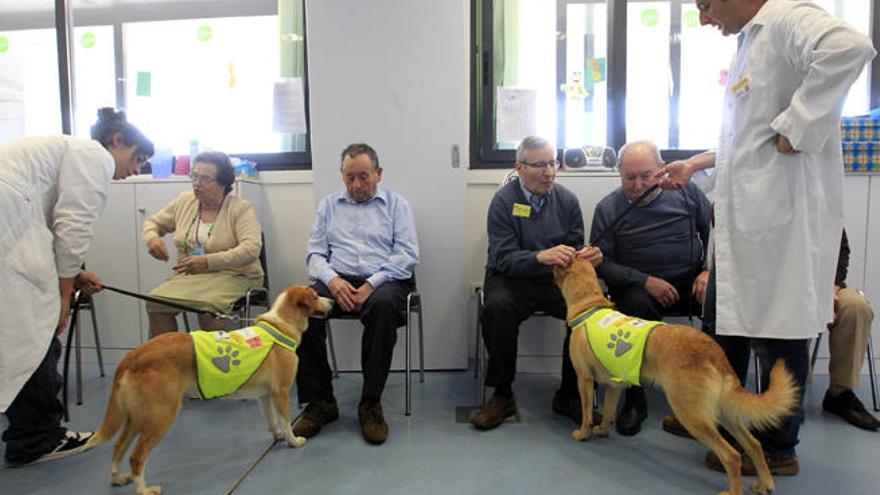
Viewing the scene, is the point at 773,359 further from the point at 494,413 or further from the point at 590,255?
the point at 494,413

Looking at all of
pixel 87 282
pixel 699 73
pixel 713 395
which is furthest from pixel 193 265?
pixel 699 73

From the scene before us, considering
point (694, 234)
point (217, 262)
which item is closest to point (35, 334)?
point (217, 262)

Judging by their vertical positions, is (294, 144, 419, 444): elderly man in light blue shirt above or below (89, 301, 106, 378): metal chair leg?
above

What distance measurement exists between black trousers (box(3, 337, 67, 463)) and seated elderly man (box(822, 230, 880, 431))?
3.28 m

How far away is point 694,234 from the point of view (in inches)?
100

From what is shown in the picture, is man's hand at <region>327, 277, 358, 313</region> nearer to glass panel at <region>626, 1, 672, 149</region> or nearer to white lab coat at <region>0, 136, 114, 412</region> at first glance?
Result: white lab coat at <region>0, 136, 114, 412</region>

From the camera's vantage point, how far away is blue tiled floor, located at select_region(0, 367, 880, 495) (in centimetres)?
180

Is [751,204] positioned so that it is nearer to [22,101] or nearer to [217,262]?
[217,262]

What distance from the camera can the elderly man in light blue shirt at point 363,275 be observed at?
7.53ft

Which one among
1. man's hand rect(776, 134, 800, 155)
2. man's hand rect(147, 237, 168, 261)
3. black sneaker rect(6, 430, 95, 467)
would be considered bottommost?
black sneaker rect(6, 430, 95, 467)

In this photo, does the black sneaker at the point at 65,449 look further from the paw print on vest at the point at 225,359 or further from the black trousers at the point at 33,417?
the paw print on vest at the point at 225,359

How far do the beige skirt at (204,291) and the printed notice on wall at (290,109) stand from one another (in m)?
1.15

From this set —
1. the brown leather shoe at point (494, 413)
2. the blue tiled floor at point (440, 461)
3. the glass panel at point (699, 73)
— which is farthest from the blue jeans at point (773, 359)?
the glass panel at point (699, 73)

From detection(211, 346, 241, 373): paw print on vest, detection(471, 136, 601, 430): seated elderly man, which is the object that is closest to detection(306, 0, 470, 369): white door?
detection(471, 136, 601, 430): seated elderly man
